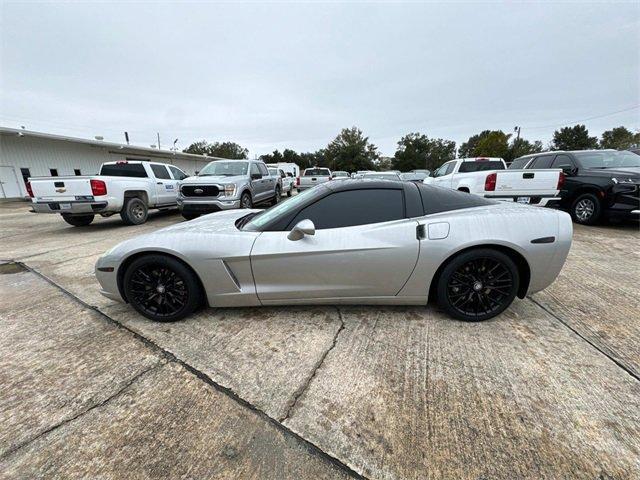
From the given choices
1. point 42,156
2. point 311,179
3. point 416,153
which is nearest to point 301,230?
point 311,179

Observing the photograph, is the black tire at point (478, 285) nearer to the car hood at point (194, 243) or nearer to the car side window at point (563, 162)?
the car hood at point (194, 243)

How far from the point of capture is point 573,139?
5100 cm

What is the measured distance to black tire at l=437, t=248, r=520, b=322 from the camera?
2.44 metres

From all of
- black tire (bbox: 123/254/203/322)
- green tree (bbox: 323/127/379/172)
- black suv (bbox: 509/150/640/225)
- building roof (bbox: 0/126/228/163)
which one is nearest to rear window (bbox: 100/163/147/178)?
black tire (bbox: 123/254/203/322)

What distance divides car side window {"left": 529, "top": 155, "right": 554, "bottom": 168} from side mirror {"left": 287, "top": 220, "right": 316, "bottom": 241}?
790cm

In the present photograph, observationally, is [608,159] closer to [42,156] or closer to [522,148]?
[42,156]

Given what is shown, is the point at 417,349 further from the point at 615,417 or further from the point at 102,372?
the point at 102,372

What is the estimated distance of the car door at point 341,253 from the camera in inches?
94.0

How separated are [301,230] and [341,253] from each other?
0.38 m

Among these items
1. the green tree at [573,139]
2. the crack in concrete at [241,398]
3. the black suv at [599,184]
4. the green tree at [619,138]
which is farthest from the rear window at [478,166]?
the green tree at [619,138]

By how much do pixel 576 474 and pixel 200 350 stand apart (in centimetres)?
236

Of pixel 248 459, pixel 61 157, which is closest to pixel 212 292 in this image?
pixel 248 459

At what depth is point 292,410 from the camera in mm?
1736

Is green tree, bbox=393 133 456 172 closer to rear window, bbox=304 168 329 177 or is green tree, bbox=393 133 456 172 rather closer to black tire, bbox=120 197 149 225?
rear window, bbox=304 168 329 177
